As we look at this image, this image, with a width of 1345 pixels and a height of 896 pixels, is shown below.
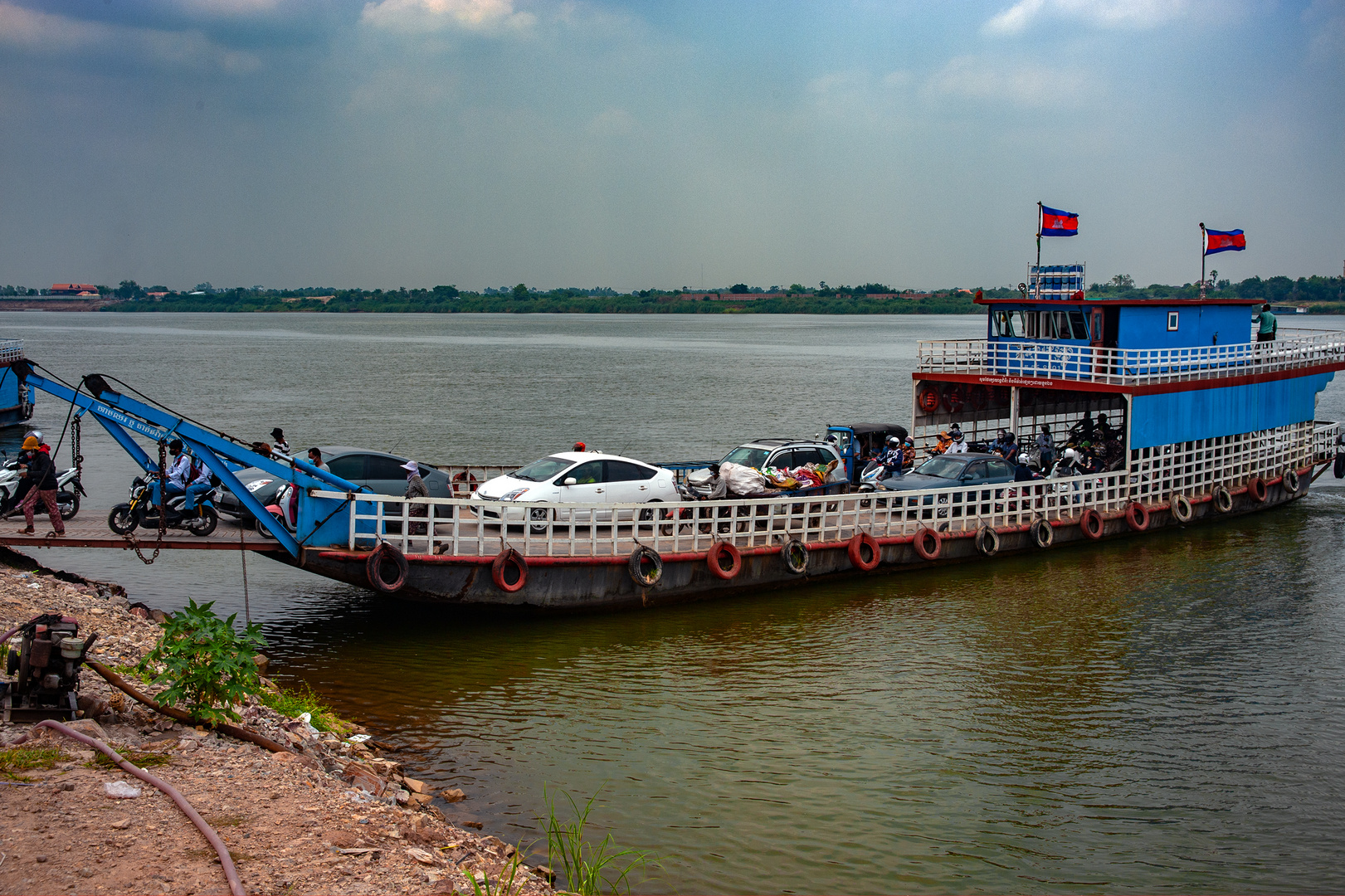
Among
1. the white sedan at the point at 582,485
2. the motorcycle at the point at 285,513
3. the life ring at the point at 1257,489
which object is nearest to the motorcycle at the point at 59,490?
the motorcycle at the point at 285,513

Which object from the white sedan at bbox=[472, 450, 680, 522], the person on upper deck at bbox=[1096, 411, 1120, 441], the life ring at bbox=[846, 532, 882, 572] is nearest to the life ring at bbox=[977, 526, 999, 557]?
the life ring at bbox=[846, 532, 882, 572]

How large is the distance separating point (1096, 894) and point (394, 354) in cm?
9533

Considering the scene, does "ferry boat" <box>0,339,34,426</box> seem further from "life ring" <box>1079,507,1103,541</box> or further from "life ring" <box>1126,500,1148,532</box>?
"life ring" <box>1126,500,1148,532</box>

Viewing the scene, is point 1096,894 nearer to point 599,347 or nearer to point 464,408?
point 464,408

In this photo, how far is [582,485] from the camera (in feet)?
53.0

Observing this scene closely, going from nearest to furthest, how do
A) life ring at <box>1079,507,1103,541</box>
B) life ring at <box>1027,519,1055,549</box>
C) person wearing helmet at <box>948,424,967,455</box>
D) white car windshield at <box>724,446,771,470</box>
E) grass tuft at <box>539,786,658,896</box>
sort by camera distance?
1. grass tuft at <box>539,786,658,896</box>
2. white car windshield at <box>724,446,771,470</box>
3. life ring at <box>1027,519,1055,549</box>
4. life ring at <box>1079,507,1103,541</box>
5. person wearing helmet at <box>948,424,967,455</box>

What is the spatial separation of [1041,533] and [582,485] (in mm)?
9316

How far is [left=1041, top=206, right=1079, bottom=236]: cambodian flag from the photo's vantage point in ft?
85.4

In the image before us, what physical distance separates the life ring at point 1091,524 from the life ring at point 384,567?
527 inches

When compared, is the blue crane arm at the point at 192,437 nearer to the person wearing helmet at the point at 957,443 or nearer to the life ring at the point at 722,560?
the life ring at the point at 722,560

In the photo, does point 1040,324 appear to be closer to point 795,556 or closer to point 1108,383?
point 1108,383

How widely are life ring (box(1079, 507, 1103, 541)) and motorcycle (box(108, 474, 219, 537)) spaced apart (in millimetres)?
15644

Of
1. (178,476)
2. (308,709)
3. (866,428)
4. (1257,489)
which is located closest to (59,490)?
(178,476)

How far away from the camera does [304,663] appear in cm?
1379
